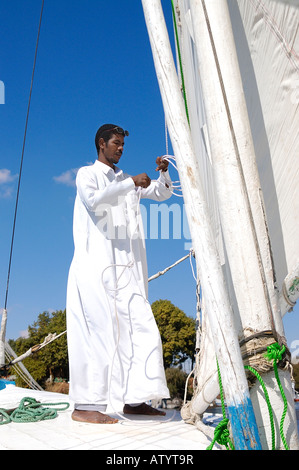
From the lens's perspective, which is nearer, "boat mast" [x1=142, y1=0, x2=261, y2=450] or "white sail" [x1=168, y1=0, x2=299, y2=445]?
"boat mast" [x1=142, y1=0, x2=261, y2=450]

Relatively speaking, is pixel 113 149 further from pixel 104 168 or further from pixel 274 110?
pixel 274 110

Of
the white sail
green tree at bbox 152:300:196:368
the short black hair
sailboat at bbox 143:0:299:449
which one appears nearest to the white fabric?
the short black hair

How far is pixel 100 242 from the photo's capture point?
2.76 metres

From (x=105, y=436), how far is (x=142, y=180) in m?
1.33

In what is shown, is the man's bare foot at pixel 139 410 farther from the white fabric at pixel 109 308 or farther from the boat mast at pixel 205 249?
the boat mast at pixel 205 249

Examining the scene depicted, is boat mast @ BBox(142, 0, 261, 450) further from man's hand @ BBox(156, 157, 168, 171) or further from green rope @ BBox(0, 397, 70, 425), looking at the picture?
A: green rope @ BBox(0, 397, 70, 425)

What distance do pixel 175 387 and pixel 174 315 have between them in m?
8.00

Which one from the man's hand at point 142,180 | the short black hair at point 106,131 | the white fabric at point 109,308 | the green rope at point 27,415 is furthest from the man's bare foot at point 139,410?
the short black hair at point 106,131

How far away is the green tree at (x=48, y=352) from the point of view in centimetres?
1648

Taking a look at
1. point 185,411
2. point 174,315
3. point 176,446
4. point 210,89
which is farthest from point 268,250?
point 174,315

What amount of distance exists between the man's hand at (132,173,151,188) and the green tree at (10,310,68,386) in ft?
47.9

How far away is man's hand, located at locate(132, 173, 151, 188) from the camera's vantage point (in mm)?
2422

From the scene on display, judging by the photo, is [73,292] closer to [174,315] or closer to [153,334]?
[153,334]

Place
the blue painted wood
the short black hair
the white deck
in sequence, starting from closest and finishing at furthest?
the blue painted wood → the white deck → the short black hair
